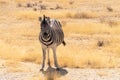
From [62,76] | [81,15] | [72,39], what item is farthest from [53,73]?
[81,15]

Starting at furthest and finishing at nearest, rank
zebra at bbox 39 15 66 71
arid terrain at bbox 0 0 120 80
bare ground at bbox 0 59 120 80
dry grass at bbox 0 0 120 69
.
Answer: dry grass at bbox 0 0 120 69 < arid terrain at bbox 0 0 120 80 < zebra at bbox 39 15 66 71 < bare ground at bbox 0 59 120 80

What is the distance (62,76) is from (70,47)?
237 inches

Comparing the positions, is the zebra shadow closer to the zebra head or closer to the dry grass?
the dry grass

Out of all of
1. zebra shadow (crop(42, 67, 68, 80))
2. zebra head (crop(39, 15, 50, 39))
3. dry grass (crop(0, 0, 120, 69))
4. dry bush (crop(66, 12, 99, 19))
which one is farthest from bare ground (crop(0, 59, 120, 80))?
dry bush (crop(66, 12, 99, 19))

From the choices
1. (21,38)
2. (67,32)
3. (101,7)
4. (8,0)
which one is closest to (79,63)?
(21,38)

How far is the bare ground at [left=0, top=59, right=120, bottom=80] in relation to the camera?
1342 cm

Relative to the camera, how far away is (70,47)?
19406mm

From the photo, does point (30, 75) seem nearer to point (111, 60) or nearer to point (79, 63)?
point (79, 63)

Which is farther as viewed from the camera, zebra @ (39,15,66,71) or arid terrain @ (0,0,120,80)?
arid terrain @ (0,0,120,80)

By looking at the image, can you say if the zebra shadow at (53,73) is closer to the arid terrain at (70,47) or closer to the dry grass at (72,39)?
the arid terrain at (70,47)

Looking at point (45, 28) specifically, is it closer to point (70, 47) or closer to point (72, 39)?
point (70, 47)

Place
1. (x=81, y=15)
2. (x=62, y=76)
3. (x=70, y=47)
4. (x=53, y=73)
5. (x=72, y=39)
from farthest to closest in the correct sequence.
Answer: (x=81, y=15) < (x=72, y=39) < (x=70, y=47) < (x=53, y=73) < (x=62, y=76)

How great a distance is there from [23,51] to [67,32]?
664 cm

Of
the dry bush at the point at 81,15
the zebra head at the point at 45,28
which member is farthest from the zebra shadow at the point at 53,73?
the dry bush at the point at 81,15
